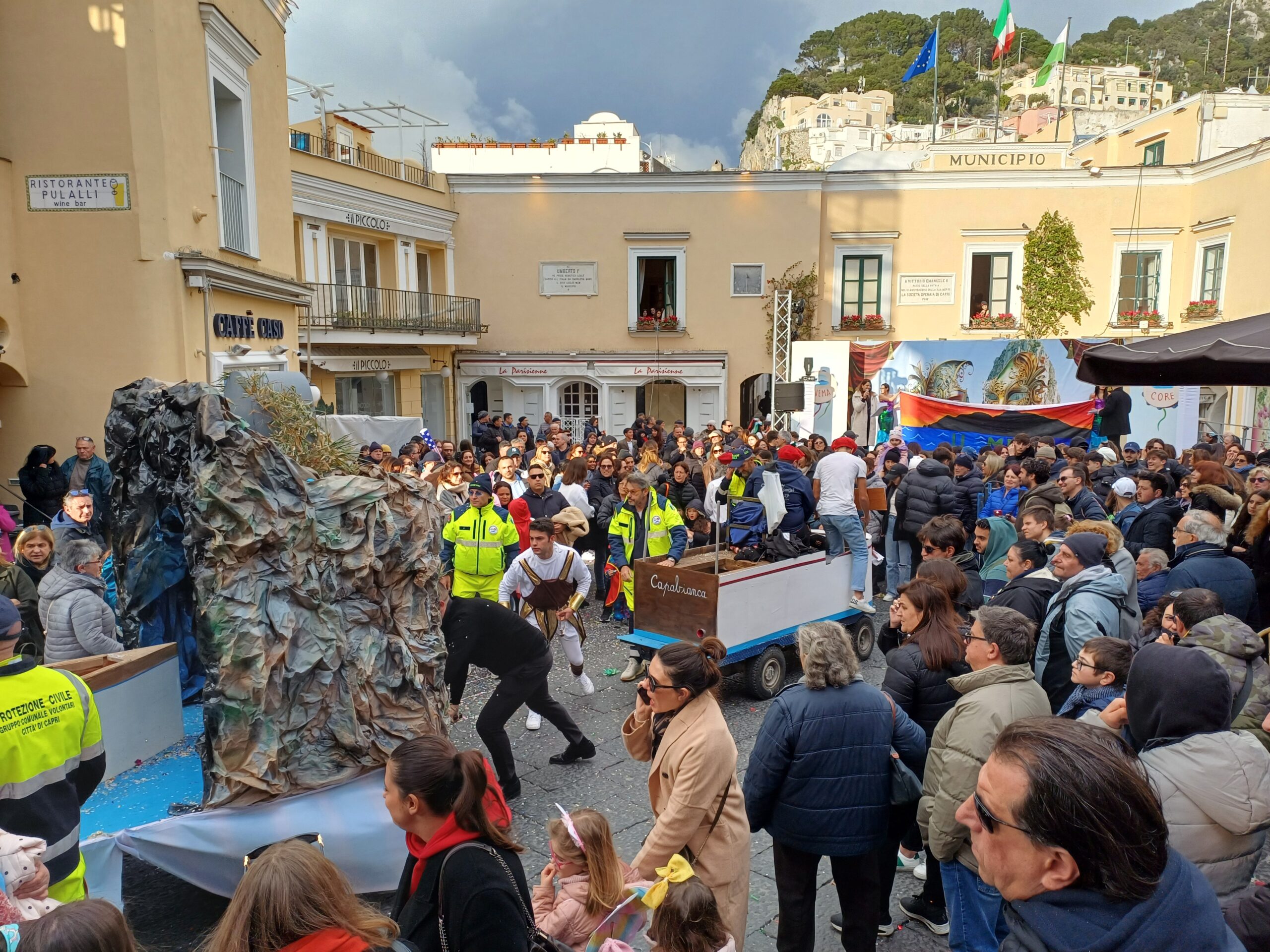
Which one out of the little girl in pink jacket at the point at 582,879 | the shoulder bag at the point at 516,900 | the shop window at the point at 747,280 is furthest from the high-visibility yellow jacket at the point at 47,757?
the shop window at the point at 747,280

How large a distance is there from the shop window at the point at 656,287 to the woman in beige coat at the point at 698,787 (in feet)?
71.0

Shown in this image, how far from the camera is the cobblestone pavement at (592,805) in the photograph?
4121mm

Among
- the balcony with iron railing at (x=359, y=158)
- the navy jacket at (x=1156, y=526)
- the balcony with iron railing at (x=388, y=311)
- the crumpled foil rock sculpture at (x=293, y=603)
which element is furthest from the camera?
the balcony with iron railing at (x=359, y=158)

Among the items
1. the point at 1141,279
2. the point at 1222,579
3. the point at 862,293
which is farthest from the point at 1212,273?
the point at 1222,579

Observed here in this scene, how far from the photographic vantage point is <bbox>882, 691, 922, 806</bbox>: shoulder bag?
3312 millimetres

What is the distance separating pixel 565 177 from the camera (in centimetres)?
2359

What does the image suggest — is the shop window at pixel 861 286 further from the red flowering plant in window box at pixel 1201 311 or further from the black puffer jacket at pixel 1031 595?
the black puffer jacket at pixel 1031 595

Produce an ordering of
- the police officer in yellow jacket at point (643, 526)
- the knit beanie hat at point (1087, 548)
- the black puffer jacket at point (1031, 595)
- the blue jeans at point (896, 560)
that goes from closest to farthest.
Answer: the knit beanie hat at point (1087, 548), the black puffer jacket at point (1031, 595), the police officer in yellow jacket at point (643, 526), the blue jeans at point (896, 560)

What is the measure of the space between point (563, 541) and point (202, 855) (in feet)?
14.6

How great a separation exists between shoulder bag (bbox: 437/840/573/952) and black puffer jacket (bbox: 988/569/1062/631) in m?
3.28

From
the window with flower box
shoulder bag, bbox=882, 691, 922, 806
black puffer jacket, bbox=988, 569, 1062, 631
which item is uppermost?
the window with flower box

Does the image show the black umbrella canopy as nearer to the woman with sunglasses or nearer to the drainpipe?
the woman with sunglasses

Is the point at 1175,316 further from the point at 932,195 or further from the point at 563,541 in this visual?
the point at 563,541

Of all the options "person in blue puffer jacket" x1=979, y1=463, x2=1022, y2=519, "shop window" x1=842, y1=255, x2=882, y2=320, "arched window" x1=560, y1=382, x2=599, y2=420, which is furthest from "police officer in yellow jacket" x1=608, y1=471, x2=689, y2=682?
"shop window" x1=842, y1=255, x2=882, y2=320
